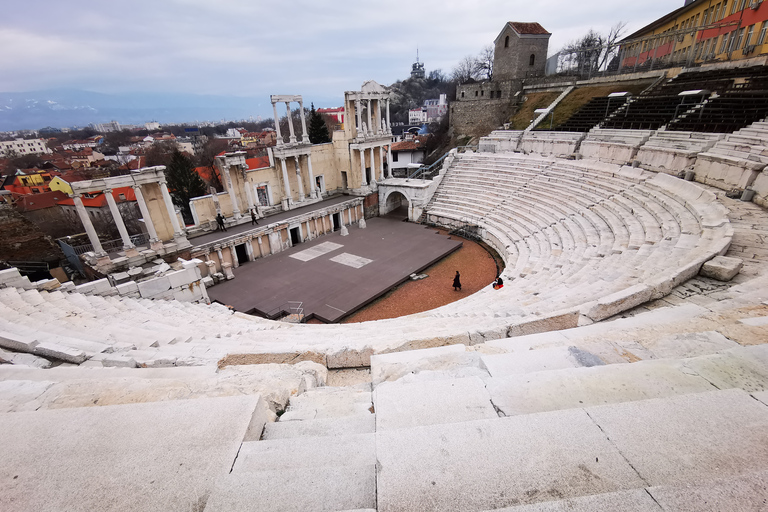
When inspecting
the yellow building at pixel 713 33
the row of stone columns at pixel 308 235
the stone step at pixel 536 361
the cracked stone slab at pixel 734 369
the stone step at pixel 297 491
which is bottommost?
the row of stone columns at pixel 308 235

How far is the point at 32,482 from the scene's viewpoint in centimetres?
176

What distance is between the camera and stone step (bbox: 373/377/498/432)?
215 centimetres

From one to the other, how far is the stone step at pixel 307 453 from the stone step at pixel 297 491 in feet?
0.20

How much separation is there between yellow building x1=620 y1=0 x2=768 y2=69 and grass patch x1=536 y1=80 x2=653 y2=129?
3233 millimetres

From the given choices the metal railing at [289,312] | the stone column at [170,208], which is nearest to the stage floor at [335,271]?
the metal railing at [289,312]

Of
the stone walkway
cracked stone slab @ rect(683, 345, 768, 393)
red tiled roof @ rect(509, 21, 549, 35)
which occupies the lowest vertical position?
the stone walkway

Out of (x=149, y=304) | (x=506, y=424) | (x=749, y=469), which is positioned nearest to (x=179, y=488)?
(x=506, y=424)

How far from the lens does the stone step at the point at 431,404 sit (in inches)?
84.8

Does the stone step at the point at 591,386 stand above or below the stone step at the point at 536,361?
above

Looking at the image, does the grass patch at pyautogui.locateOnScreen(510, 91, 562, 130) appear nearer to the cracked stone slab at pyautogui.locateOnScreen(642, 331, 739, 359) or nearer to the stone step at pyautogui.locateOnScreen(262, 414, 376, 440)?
the cracked stone slab at pyautogui.locateOnScreen(642, 331, 739, 359)

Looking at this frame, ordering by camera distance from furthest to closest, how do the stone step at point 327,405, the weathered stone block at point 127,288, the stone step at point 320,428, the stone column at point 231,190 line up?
the stone column at point 231,190, the weathered stone block at point 127,288, the stone step at point 327,405, the stone step at point 320,428

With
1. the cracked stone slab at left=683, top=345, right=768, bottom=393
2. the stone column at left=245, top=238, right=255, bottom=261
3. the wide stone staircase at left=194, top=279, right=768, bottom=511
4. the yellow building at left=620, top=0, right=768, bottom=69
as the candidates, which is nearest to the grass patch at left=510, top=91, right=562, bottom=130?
the yellow building at left=620, top=0, right=768, bottom=69

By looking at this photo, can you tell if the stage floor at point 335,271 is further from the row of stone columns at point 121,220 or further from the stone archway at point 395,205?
the stone archway at point 395,205

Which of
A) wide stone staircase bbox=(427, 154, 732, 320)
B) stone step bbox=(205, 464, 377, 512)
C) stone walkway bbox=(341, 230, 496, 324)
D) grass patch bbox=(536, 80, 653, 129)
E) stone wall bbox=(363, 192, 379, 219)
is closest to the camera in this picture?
stone step bbox=(205, 464, 377, 512)
